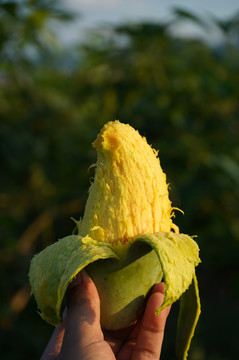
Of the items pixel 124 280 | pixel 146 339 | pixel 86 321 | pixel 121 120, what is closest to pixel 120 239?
pixel 124 280

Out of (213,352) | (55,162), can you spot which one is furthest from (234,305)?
(55,162)

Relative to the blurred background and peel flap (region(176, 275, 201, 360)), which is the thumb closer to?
peel flap (region(176, 275, 201, 360))

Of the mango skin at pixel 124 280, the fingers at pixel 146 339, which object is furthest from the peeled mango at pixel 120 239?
the fingers at pixel 146 339

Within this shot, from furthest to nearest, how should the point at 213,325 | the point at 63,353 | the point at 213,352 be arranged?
the point at 213,325, the point at 213,352, the point at 63,353

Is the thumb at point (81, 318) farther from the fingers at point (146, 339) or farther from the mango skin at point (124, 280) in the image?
the fingers at point (146, 339)

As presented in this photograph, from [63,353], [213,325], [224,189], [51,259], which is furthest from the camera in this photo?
[213,325]

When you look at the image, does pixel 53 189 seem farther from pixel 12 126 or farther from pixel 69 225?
pixel 12 126
